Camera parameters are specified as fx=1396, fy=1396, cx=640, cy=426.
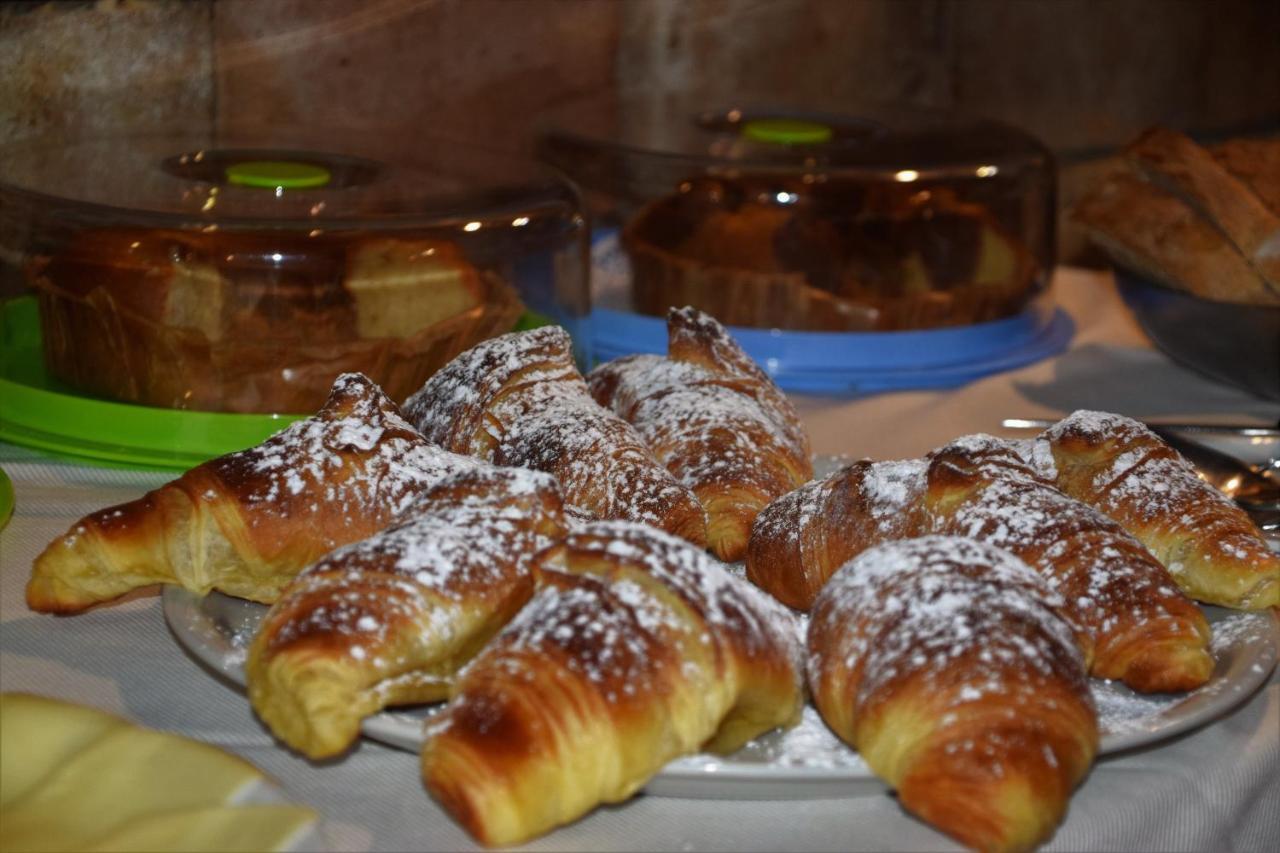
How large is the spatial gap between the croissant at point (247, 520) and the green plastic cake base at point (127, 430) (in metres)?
0.34

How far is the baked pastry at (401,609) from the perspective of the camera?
699 millimetres

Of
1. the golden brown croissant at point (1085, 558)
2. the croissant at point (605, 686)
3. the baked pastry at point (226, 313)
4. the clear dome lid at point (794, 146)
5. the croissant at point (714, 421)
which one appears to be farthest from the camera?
the clear dome lid at point (794, 146)

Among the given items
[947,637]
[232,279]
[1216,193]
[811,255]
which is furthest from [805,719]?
[1216,193]

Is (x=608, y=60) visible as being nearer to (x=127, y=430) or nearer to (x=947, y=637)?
(x=127, y=430)

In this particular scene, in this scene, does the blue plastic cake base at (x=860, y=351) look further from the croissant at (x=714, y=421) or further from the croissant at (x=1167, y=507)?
the croissant at (x=1167, y=507)

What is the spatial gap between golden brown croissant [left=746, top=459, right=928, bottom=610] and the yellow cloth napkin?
37cm

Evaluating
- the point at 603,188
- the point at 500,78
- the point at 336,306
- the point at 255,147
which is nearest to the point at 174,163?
the point at 255,147

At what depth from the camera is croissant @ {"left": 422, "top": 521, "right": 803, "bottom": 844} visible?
64 centimetres

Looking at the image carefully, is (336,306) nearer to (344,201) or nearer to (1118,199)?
(344,201)

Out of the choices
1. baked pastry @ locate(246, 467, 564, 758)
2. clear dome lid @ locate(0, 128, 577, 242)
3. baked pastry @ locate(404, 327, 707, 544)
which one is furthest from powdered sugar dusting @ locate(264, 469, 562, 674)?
clear dome lid @ locate(0, 128, 577, 242)

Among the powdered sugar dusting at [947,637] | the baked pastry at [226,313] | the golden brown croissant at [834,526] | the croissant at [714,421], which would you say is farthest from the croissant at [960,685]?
the baked pastry at [226,313]

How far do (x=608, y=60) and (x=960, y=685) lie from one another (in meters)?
1.87

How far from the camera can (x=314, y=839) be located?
0.69 metres

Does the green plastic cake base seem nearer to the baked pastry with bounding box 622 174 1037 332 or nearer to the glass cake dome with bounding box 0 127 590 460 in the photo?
the glass cake dome with bounding box 0 127 590 460
